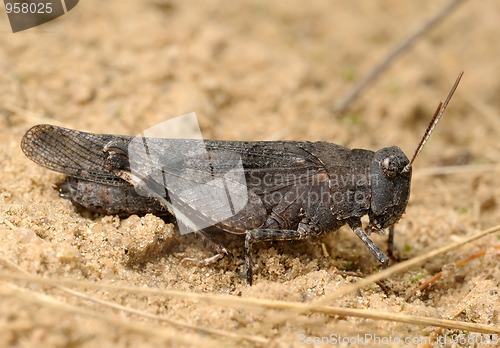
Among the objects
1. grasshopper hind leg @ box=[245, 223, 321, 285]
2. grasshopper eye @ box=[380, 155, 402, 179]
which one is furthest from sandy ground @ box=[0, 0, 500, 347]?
grasshopper eye @ box=[380, 155, 402, 179]

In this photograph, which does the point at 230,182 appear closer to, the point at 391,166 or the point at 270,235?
the point at 270,235

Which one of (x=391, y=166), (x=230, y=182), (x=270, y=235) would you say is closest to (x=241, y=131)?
(x=230, y=182)

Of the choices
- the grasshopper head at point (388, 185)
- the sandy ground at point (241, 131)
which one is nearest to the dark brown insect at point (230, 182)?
the grasshopper head at point (388, 185)

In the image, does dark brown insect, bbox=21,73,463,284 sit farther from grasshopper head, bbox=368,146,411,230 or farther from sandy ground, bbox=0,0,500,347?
sandy ground, bbox=0,0,500,347

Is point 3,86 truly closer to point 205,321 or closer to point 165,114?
point 165,114

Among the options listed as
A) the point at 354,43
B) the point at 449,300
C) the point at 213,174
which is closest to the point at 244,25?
the point at 354,43

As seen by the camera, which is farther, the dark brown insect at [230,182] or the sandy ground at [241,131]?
the dark brown insect at [230,182]

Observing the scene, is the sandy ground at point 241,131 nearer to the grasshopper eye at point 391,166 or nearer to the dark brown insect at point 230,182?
the dark brown insect at point 230,182

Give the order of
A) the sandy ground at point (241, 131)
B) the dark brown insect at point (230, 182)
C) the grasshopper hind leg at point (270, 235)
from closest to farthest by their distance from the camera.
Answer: the sandy ground at point (241, 131), the grasshopper hind leg at point (270, 235), the dark brown insect at point (230, 182)
